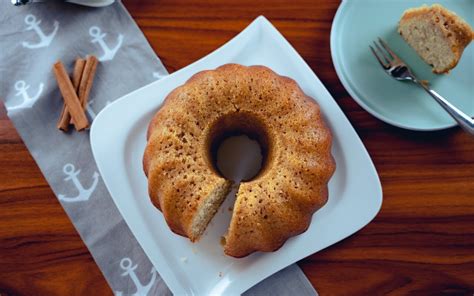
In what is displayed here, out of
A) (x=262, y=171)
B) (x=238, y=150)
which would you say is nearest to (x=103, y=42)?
(x=238, y=150)

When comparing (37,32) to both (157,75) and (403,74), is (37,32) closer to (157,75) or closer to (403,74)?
(157,75)

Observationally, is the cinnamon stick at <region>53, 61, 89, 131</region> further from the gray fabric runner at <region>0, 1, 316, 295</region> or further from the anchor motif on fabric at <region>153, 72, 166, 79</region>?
the anchor motif on fabric at <region>153, 72, 166, 79</region>

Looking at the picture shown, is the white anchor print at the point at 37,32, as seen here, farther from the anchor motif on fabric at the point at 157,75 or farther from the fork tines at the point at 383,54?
the fork tines at the point at 383,54

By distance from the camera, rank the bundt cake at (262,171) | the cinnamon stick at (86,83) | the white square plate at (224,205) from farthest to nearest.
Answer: the cinnamon stick at (86,83) < the white square plate at (224,205) < the bundt cake at (262,171)

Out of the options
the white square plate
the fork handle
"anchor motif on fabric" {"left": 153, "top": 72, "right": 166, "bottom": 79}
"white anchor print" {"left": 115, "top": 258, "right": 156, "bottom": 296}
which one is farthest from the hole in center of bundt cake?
the fork handle

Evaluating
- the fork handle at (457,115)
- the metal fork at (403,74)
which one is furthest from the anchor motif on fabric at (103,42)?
the fork handle at (457,115)

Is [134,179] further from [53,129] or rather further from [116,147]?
[53,129]
